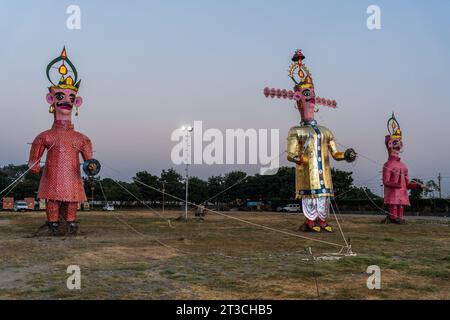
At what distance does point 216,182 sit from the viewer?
87750 millimetres

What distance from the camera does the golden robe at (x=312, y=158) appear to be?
1709 centimetres

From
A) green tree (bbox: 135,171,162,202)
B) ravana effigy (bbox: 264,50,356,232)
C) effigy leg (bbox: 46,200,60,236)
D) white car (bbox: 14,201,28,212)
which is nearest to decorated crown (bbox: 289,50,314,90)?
ravana effigy (bbox: 264,50,356,232)

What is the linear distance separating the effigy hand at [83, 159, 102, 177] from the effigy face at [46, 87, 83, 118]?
2.42 m

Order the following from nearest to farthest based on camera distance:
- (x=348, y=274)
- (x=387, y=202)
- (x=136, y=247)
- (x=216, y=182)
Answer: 1. (x=348, y=274)
2. (x=136, y=247)
3. (x=387, y=202)
4. (x=216, y=182)

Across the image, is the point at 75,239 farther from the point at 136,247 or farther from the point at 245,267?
the point at 245,267

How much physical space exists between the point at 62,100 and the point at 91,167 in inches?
120

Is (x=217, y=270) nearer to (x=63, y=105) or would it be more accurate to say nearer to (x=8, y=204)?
(x=63, y=105)

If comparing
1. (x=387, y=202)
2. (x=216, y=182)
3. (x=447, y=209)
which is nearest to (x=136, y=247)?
(x=387, y=202)

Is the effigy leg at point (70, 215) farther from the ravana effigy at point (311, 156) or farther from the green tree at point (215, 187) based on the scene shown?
the green tree at point (215, 187)

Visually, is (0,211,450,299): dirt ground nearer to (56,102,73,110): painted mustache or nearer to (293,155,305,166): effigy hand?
(293,155,305,166): effigy hand

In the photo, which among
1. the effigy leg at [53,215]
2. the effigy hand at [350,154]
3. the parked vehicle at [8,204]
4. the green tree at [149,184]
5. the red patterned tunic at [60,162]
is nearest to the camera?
the red patterned tunic at [60,162]

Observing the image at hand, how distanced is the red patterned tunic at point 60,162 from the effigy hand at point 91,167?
968mm

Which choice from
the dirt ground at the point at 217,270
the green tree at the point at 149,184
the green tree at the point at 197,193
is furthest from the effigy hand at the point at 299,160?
the green tree at the point at 197,193
